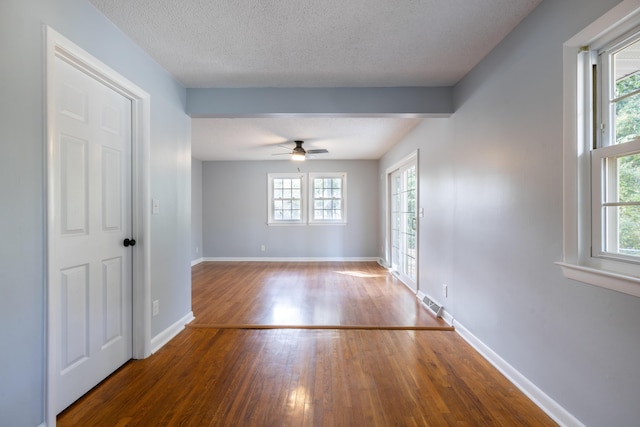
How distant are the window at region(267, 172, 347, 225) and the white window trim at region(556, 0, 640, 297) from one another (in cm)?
545

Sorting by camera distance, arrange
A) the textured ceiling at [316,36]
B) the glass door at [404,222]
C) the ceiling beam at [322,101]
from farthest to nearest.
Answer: the glass door at [404,222] → the ceiling beam at [322,101] → the textured ceiling at [316,36]

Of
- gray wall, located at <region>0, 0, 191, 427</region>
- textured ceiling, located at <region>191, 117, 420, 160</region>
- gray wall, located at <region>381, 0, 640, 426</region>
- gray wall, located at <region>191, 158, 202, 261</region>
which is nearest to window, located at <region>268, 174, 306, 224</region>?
textured ceiling, located at <region>191, 117, 420, 160</region>

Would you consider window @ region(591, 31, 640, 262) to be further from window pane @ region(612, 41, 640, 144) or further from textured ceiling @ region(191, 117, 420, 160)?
textured ceiling @ region(191, 117, 420, 160)

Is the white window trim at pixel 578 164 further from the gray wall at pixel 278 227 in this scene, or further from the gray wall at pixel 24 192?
the gray wall at pixel 278 227

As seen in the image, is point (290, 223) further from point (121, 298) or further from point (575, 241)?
point (575, 241)

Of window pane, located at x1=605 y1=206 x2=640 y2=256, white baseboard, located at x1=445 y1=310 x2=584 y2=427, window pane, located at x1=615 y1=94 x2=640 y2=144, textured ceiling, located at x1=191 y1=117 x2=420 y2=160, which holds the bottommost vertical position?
white baseboard, located at x1=445 y1=310 x2=584 y2=427

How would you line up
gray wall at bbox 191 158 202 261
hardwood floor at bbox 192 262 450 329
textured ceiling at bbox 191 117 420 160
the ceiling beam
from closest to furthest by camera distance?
the ceiling beam → hardwood floor at bbox 192 262 450 329 → textured ceiling at bbox 191 117 420 160 → gray wall at bbox 191 158 202 261

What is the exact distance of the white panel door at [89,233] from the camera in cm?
165

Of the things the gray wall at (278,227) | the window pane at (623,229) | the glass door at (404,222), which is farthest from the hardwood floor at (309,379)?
the gray wall at (278,227)

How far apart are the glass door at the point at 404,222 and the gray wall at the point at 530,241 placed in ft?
4.76

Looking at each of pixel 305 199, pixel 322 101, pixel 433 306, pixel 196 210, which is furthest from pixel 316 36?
pixel 196 210

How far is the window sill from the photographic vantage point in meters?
1.19

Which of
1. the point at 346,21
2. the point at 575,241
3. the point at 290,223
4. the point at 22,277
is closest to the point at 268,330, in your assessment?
the point at 22,277

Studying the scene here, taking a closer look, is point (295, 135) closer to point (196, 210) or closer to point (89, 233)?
point (89, 233)
